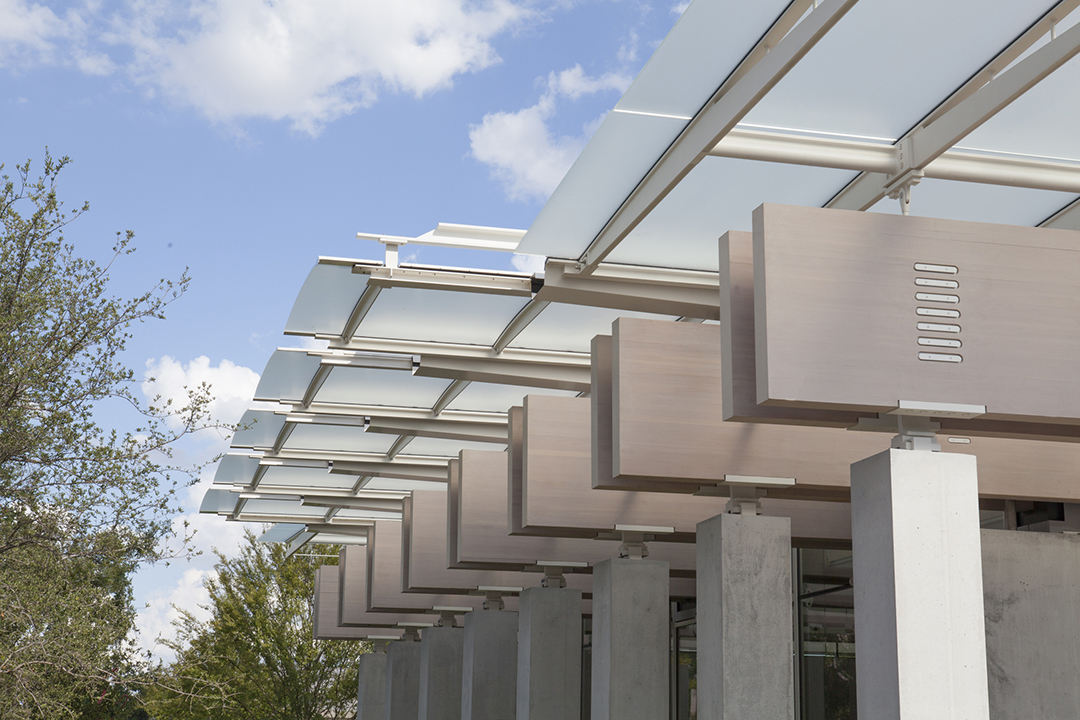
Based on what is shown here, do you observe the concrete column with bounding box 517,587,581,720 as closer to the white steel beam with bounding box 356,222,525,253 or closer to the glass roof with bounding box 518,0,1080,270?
the white steel beam with bounding box 356,222,525,253

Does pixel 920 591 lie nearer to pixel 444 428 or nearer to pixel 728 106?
pixel 728 106

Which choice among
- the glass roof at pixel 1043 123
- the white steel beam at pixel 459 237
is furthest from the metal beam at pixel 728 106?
the glass roof at pixel 1043 123

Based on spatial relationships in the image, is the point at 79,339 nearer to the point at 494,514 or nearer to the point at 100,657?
the point at 100,657

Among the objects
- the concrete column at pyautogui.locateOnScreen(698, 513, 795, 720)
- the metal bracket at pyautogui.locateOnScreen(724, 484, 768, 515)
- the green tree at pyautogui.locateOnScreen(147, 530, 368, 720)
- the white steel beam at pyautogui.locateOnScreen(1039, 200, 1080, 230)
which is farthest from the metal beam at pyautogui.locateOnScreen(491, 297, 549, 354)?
the green tree at pyautogui.locateOnScreen(147, 530, 368, 720)

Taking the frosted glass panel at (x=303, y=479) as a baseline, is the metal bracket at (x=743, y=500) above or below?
below

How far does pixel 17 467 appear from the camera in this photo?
11438 millimetres

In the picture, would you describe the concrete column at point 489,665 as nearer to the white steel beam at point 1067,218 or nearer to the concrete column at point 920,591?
the white steel beam at point 1067,218

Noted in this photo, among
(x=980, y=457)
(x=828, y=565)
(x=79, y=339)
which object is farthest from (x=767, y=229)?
(x=828, y=565)

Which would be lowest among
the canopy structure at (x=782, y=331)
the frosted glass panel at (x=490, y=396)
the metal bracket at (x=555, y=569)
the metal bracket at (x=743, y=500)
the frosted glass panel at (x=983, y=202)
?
the metal bracket at (x=555, y=569)

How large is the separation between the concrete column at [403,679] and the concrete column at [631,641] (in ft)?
51.3

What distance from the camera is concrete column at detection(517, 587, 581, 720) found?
1598 centimetres

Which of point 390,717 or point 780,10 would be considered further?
point 390,717

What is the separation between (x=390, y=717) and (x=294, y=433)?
9845mm

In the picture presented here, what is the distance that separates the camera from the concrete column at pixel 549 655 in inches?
629
